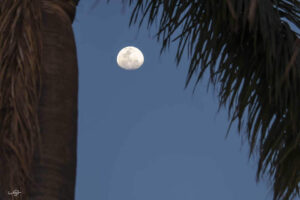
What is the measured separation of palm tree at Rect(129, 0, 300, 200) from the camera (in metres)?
2.44

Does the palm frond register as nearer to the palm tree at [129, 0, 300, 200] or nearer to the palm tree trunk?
the palm tree trunk

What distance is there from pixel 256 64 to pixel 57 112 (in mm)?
1035

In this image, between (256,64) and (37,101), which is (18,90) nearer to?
(37,101)

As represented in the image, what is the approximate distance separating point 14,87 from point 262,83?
124 centimetres

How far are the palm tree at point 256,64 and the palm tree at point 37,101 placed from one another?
54 centimetres

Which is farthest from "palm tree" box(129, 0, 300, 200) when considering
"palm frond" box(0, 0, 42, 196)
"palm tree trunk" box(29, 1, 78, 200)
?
"palm frond" box(0, 0, 42, 196)

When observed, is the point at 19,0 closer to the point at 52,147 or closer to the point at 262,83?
the point at 52,147

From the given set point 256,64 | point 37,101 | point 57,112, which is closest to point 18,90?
point 37,101

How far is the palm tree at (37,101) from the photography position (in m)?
2.05

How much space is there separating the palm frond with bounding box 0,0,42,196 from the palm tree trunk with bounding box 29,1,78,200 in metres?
0.08

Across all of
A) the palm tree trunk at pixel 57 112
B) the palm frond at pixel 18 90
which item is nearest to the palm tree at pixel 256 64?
the palm tree trunk at pixel 57 112

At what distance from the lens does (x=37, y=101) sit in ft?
7.24

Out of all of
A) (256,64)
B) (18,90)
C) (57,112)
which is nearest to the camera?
(18,90)

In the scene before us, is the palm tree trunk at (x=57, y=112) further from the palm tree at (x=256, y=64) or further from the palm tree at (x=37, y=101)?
the palm tree at (x=256, y=64)
